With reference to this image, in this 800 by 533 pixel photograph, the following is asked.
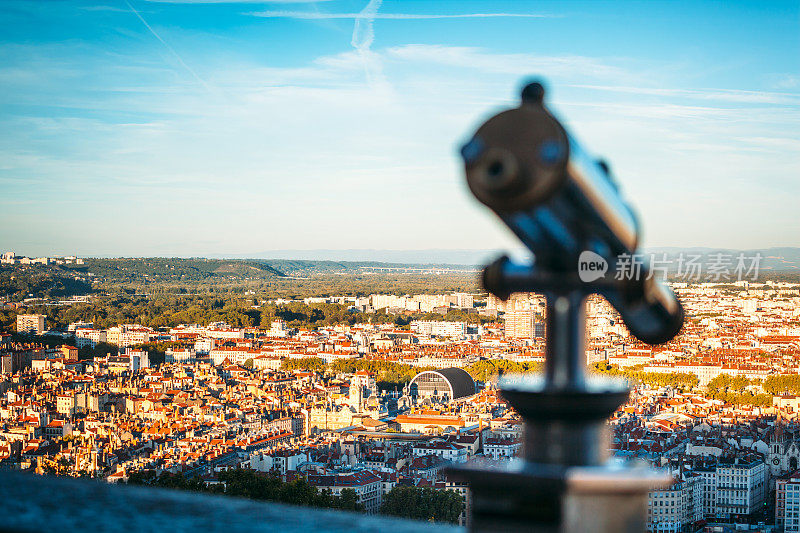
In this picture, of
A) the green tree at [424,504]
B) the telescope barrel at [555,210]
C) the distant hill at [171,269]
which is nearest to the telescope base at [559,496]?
the telescope barrel at [555,210]

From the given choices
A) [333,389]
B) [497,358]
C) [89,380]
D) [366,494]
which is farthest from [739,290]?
[366,494]

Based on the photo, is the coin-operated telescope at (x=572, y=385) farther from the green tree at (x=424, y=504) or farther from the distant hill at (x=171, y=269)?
the distant hill at (x=171, y=269)

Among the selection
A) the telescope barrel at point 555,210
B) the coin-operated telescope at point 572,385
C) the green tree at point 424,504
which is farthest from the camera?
the green tree at point 424,504

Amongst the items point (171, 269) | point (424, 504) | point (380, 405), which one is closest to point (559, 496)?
point (424, 504)

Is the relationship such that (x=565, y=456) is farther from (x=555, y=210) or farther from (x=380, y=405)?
(x=380, y=405)

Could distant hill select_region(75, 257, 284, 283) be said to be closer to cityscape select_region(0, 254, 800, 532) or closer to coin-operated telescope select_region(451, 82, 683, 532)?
cityscape select_region(0, 254, 800, 532)

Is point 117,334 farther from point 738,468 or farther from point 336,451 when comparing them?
point 738,468

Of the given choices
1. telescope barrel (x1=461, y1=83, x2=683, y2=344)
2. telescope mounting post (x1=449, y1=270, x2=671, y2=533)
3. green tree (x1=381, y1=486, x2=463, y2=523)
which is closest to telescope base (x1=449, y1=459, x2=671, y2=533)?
telescope mounting post (x1=449, y1=270, x2=671, y2=533)

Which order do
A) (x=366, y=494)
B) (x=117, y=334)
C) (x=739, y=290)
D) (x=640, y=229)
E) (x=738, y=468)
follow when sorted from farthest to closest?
→ (x=117, y=334)
(x=739, y=290)
(x=738, y=468)
(x=366, y=494)
(x=640, y=229)
